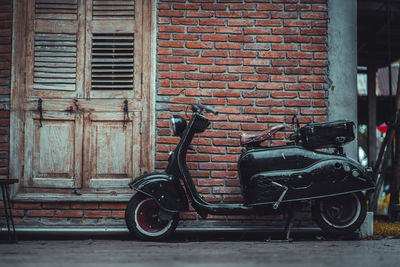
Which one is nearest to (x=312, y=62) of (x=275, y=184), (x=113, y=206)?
(x=275, y=184)

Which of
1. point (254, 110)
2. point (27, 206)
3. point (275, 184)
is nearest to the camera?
point (275, 184)

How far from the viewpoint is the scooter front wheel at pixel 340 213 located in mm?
4379

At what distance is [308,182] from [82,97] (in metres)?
2.66

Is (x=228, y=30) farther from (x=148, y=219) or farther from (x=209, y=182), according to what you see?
(x=148, y=219)

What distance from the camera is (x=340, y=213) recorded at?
14.6 ft

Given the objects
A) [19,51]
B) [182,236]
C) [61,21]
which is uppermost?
[61,21]

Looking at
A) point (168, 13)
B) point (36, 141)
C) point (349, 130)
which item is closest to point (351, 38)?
point (349, 130)

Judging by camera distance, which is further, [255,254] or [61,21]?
[61,21]

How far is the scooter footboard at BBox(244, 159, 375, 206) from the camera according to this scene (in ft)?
13.8

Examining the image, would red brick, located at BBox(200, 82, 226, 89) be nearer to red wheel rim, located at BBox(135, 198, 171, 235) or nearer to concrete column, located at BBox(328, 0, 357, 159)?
concrete column, located at BBox(328, 0, 357, 159)

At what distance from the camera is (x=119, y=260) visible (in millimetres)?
3168

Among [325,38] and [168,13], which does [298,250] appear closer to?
[325,38]

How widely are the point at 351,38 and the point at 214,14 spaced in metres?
1.60

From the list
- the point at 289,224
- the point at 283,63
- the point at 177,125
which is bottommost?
the point at 289,224
